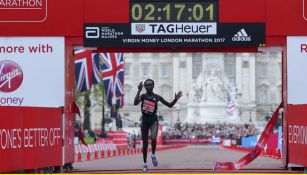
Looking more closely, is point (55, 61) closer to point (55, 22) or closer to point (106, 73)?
point (55, 22)

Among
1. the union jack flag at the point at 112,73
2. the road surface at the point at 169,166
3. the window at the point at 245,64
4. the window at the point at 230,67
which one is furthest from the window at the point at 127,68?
the road surface at the point at 169,166

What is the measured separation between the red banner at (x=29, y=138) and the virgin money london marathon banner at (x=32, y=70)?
1001 mm

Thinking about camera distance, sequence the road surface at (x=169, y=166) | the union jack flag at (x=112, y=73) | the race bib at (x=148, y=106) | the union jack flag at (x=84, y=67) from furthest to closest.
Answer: the union jack flag at (x=112, y=73)
the union jack flag at (x=84, y=67)
the road surface at (x=169, y=166)
the race bib at (x=148, y=106)

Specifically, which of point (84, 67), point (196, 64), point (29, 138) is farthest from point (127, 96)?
point (29, 138)

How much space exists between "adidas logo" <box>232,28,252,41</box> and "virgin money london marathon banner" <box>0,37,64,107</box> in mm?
4249

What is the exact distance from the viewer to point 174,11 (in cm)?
2370

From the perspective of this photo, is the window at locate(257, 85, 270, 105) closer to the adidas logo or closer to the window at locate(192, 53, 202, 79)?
the window at locate(192, 53, 202, 79)

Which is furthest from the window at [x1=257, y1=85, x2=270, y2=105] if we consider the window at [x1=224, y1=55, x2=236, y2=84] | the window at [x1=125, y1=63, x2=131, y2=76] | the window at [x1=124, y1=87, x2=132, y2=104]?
the window at [x1=125, y1=63, x2=131, y2=76]

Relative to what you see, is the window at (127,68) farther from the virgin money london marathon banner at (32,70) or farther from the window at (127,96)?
the virgin money london marathon banner at (32,70)

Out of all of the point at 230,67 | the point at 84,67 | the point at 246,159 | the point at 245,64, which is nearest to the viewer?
the point at 246,159

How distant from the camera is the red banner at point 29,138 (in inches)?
727

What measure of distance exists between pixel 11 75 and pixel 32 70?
535 millimetres

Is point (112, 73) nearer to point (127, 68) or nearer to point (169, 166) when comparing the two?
point (169, 166)

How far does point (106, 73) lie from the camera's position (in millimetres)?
51688
